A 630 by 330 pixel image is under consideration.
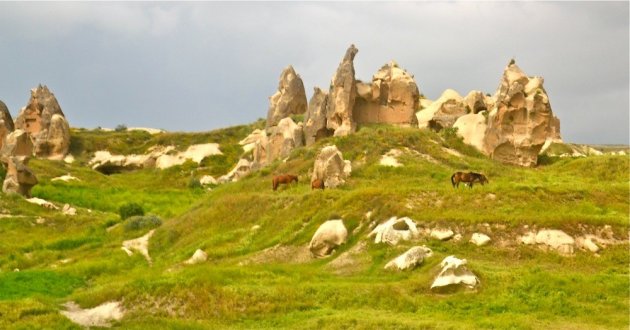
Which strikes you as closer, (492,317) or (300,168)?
(492,317)

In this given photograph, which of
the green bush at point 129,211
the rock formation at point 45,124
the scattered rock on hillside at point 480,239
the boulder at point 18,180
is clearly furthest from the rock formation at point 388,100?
the rock formation at point 45,124

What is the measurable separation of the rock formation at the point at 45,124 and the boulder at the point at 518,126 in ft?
192

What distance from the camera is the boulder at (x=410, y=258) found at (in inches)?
980

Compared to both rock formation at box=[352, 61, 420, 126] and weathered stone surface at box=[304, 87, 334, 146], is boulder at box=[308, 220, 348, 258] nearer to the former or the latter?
weathered stone surface at box=[304, 87, 334, 146]

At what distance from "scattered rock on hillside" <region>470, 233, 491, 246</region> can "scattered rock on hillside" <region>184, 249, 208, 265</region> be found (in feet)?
40.1

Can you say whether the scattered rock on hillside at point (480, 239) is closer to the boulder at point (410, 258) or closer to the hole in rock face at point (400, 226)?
the boulder at point (410, 258)

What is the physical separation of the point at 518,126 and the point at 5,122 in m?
64.4

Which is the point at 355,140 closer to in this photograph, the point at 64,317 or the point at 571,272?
the point at 571,272

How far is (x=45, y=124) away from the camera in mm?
94938

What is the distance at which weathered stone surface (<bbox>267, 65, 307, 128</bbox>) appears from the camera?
88.2 metres

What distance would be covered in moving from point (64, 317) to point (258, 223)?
1589 cm

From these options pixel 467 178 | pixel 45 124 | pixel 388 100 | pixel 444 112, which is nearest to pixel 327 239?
pixel 467 178

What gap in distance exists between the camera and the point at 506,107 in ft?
189

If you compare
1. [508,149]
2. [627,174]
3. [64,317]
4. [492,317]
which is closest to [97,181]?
[508,149]
